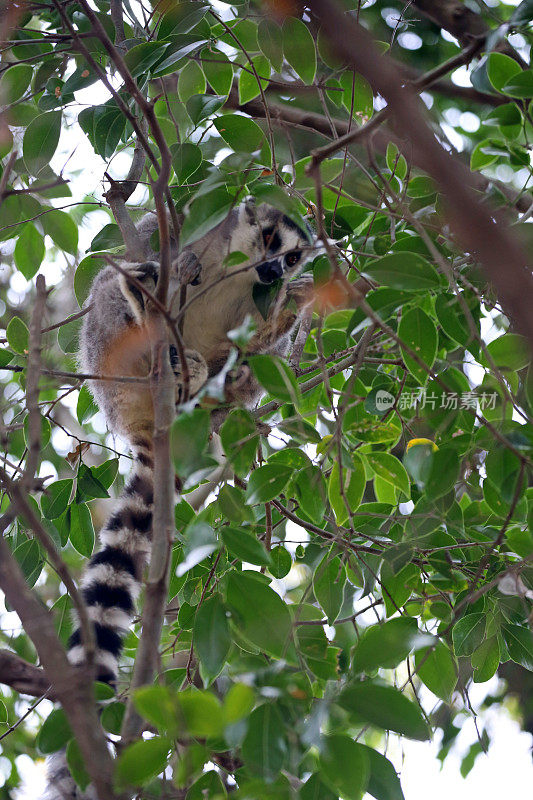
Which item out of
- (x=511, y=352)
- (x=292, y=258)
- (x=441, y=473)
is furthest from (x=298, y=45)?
(x=441, y=473)

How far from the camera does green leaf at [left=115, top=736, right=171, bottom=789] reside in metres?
1.15

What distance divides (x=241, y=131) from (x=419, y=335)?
90cm

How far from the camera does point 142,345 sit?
10.5 feet

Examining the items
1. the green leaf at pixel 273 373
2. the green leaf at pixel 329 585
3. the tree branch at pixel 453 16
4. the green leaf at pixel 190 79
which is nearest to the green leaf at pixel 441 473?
the green leaf at pixel 273 373

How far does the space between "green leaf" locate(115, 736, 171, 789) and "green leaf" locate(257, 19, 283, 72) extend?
2136 millimetres

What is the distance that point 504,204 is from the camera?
2.09m

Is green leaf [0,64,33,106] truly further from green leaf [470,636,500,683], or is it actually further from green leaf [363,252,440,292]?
green leaf [470,636,500,683]

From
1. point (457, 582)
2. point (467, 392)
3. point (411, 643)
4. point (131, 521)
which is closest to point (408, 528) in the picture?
point (457, 582)

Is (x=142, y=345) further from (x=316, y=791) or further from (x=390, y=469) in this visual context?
(x=316, y=791)

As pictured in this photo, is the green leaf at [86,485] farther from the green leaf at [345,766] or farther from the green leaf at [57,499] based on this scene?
the green leaf at [345,766]

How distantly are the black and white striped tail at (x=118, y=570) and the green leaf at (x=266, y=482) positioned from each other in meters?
0.78

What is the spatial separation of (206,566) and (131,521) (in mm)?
607

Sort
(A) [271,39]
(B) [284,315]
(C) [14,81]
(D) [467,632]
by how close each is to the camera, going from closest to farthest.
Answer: (D) [467,632], (A) [271,39], (C) [14,81], (B) [284,315]

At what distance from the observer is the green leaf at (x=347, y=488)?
2.19 meters
